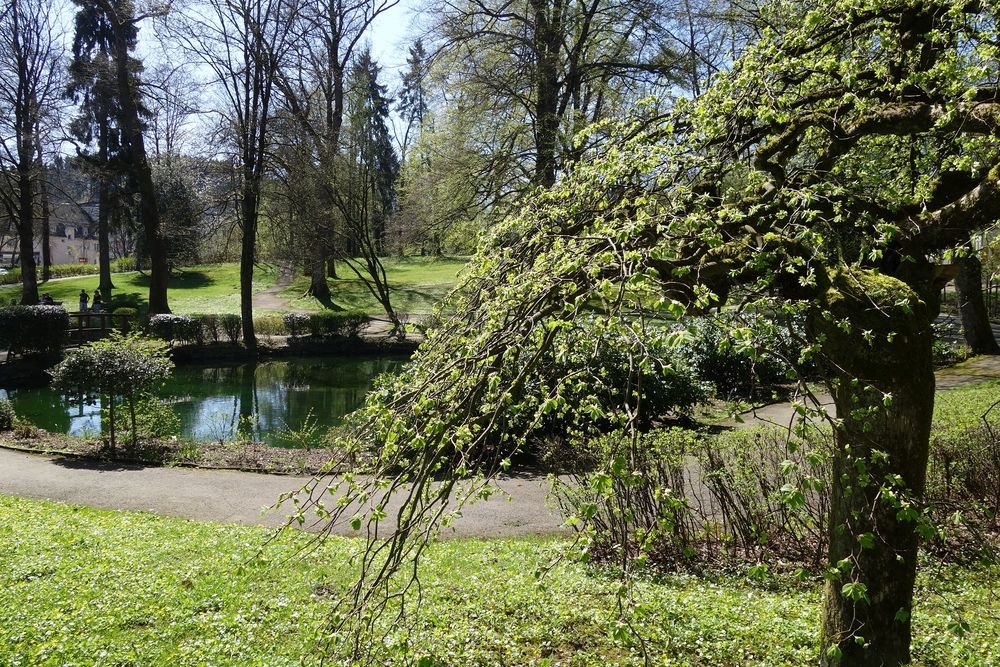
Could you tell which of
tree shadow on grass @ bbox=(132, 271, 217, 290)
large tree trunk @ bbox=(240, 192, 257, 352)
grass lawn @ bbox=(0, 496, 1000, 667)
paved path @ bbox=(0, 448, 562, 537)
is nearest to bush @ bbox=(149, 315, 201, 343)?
large tree trunk @ bbox=(240, 192, 257, 352)

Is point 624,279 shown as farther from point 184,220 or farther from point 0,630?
point 184,220

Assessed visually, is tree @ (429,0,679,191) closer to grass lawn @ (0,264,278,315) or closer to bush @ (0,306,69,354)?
bush @ (0,306,69,354)

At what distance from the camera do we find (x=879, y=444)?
3631 mm

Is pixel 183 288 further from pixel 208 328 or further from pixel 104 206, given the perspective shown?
pixel 208 328

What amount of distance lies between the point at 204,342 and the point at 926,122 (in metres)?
25.9

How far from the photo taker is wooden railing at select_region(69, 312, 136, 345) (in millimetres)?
24125

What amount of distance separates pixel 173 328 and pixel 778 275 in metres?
25.3

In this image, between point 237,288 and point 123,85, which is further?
point 237,288

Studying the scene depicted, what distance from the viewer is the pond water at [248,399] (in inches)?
635

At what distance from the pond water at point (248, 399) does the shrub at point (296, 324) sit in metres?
1.71

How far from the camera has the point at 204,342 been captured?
85.7ft

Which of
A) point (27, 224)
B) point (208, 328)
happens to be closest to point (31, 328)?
point (208, 328)

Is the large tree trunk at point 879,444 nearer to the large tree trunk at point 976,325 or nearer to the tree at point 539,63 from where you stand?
the tree at point 539,63

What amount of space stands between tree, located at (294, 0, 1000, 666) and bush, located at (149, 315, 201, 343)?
23.9 m
